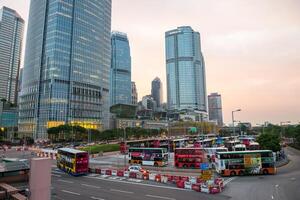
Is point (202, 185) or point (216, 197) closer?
point (216, 197)

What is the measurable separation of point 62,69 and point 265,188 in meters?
152

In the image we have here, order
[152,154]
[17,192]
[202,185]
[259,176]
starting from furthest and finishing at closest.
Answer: [152,154]
[259,176]
[202,185]
[17,192]

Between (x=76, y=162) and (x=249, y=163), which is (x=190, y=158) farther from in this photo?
(x=76, y=162)

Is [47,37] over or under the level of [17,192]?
over

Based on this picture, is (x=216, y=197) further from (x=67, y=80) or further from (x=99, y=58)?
(x=99, y=58)

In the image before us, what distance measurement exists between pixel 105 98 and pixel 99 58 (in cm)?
3261

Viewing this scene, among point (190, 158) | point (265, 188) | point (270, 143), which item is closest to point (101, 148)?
point (190, 158)

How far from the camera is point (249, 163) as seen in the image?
41.5m

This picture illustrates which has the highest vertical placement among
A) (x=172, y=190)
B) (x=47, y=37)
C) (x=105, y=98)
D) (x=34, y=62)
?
(x=47, y=37)

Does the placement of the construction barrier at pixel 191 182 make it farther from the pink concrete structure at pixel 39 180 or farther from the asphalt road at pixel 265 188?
the pink concrete structure at pixel 39 180

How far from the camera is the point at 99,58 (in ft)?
613

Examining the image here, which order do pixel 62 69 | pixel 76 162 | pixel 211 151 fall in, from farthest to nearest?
pixel 62 69 < pixel 211 151 < pixel 76 162

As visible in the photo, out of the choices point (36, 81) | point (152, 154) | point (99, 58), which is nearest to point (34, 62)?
point (36, 81)

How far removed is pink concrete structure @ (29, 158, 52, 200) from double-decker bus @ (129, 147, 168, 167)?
48.3 m
